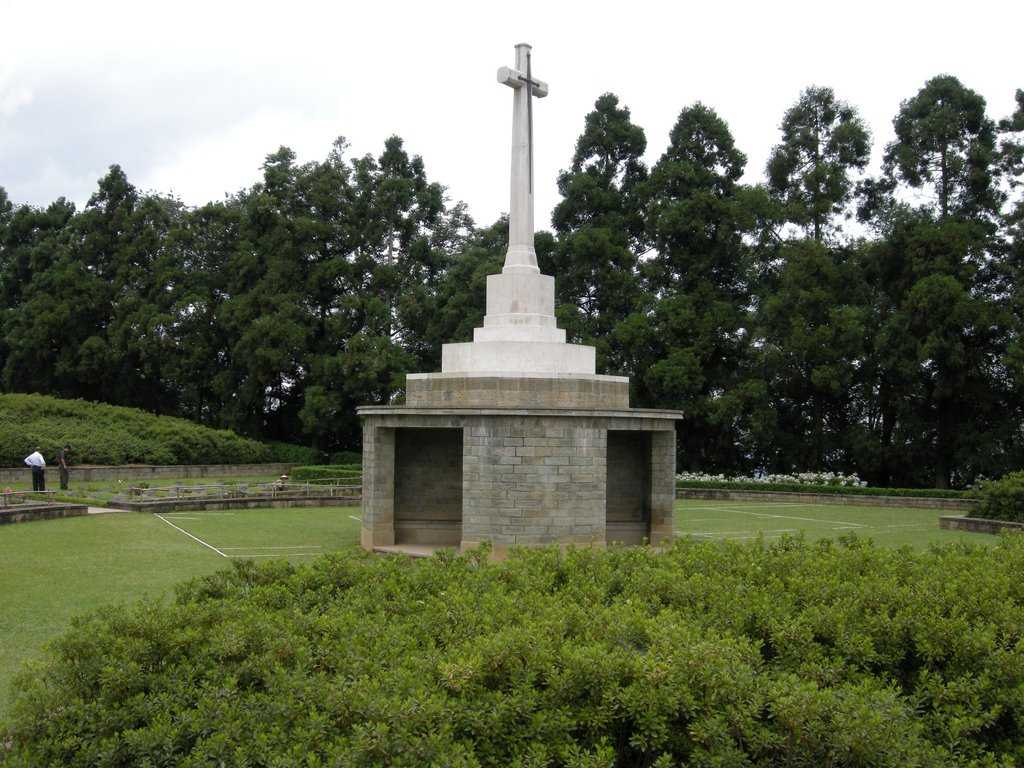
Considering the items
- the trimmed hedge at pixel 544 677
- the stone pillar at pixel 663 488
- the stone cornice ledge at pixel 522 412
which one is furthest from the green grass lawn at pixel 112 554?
the stone pillar at pixel 663 488

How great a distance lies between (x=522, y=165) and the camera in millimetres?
14789

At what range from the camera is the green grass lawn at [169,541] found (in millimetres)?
9930

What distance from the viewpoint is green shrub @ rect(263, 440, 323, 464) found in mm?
34906

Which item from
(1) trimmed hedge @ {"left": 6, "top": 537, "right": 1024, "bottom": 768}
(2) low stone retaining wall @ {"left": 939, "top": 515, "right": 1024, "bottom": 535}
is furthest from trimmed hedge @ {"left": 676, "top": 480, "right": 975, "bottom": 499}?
(1) trimmed hedge @ {"left": 6, "top": 537, "right": 1024, "bottom": 768}

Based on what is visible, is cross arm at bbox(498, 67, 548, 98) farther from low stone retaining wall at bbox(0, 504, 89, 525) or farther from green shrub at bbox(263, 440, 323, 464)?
green shrub at bbox(263, 440, 323, 464)

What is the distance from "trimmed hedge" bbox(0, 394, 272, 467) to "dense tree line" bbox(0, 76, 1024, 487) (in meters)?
3.02

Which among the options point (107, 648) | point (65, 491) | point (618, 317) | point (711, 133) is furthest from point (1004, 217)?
point (107, 648)

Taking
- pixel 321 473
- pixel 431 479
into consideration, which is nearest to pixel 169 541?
pixel 431 479

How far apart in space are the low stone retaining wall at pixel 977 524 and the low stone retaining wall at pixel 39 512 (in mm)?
17969

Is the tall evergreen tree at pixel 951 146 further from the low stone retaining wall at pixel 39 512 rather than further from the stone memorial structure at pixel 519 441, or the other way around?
the low stone retaining wall at pixel 39 512

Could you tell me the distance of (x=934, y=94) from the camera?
93.7 ft

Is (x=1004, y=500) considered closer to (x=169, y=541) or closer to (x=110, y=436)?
(x=169, y=541)

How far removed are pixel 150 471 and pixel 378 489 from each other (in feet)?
59.2

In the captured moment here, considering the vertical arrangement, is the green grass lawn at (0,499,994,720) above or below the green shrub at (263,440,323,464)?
below
